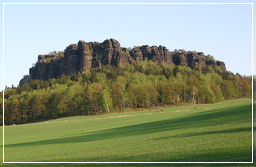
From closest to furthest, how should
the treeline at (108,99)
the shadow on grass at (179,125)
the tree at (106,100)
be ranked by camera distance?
the shadow on grass at (179,125)
the tree at (106,100)
the treeline at (108,99)

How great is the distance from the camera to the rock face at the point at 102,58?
505 feet

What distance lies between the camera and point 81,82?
398ft

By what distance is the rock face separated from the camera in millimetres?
154000

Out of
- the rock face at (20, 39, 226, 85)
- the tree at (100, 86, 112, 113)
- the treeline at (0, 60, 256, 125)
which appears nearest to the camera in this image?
the tree at (100, 86, 112, 113)

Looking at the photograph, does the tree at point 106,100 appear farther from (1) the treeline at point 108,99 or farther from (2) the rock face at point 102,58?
(2) the rock face at point 102,58

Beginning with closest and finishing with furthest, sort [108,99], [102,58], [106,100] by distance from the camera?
[106,100]
[108,99]
[102,58]

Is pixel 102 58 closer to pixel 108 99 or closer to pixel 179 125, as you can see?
pixel 108 99

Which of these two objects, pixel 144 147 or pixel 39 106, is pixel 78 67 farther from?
pixel 144 147

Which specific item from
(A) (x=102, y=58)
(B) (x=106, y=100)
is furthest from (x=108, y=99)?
(A) (x=102, y=58)

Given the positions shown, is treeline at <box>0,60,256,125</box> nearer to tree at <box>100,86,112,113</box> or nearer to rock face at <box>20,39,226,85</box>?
tree at <box>100,86,112,113</box>

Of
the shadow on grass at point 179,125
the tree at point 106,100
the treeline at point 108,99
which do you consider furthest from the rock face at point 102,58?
the shadow on grass at point 179,125

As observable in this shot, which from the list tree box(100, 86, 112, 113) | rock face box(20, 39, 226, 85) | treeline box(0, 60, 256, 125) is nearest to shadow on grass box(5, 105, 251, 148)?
tree box(100, 86, 112, 113)

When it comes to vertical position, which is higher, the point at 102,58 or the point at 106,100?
the point at 102,58

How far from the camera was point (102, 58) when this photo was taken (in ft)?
511
